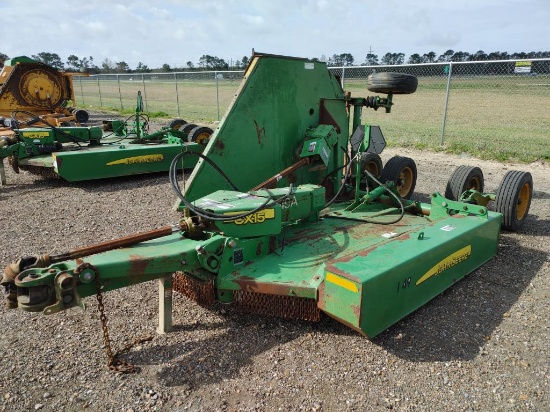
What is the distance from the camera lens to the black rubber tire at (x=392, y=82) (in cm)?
451

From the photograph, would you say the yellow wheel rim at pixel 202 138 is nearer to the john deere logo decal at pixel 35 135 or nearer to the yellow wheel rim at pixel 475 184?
the john deere logo decal at pixel 35 135

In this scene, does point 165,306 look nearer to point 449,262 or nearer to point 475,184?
point 449,262

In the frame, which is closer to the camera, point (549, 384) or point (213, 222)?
point (549, 384)

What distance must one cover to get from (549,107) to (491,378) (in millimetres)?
22312

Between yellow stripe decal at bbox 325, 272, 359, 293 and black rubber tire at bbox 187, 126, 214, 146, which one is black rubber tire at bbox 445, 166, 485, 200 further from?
black rubber tire at bbox 187, 126, 214, 146

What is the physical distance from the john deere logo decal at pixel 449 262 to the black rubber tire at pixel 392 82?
5.74 ft

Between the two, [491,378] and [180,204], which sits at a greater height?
[180,204]

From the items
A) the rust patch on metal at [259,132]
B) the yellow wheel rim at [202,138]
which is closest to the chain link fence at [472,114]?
the rust patch on metal at [259,132]

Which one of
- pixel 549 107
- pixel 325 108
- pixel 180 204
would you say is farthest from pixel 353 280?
pixel 549 107

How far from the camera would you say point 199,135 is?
9266 millimetres

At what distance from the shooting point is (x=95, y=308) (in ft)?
11.7

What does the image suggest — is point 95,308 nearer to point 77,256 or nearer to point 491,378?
point 77,256

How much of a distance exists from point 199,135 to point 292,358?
702 centimetres

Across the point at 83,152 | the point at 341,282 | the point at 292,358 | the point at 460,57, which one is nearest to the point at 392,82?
the point at 341,282
